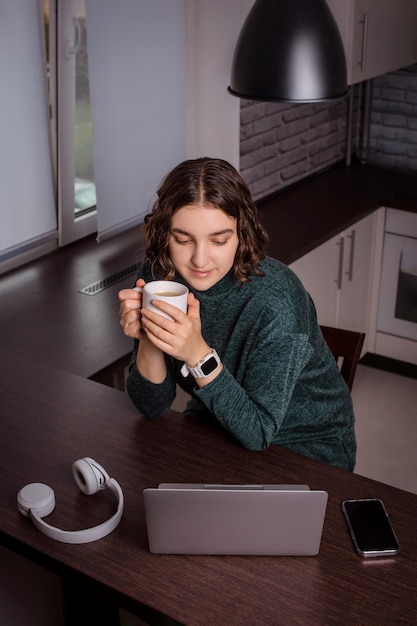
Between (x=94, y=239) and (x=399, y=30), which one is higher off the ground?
(x=399, y=30)

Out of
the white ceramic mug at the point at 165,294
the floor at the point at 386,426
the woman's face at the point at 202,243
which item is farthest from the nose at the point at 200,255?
the floor at the point at 386,426

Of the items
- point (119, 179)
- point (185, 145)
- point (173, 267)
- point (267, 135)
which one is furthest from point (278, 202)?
point (173, 267)

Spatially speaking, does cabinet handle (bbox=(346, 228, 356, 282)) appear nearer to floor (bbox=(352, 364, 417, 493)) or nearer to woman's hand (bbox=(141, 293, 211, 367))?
floor (bbox=(352, 364, 417, 493))

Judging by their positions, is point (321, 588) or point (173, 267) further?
point (173, 267)

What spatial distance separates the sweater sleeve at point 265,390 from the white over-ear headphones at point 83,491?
243 mm

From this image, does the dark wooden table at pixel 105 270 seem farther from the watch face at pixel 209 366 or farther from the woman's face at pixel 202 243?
the watch face at pixel 209 366

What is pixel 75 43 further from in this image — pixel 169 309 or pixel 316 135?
pixel 169 309

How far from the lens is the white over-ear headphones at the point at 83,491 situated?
4.91 feet

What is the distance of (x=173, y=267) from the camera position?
1772 mm

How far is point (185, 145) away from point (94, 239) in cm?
55

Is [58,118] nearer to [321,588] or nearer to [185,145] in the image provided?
[185,145]

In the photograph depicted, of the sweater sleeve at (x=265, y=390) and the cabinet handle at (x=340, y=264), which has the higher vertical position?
the sweater sleeve at (x=265, y=390)

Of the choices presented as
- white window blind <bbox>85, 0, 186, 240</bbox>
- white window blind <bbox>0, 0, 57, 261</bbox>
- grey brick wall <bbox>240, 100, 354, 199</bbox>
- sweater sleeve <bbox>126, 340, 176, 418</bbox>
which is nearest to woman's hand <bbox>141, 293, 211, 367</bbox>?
sweater sleeve <bbox>126, 340, 176, 418</bbox>

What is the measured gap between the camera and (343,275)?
3635mm
